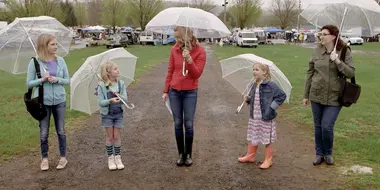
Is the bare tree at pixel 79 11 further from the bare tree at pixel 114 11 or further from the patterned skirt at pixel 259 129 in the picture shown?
the patterned skirt at pixel 259 129

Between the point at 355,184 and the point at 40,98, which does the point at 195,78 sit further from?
the point at 355,184

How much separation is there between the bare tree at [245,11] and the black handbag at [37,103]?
6488 cm

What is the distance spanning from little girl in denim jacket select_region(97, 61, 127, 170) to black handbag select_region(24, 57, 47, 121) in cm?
73

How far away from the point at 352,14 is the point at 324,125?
161cm

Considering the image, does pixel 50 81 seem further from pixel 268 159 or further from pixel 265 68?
pixel 268 159

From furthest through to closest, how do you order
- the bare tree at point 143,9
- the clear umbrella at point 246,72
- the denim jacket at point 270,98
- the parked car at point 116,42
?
1. the bare tree at point 143,9
2. the parked car at point 116,42
3. the clear umbrella at point 246,72
4. the denim jacket at point 270,98

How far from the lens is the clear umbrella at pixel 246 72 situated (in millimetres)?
5762

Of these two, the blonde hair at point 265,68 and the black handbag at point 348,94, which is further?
the blonde hair at point 265,68

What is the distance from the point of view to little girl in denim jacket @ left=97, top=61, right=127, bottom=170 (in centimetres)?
538

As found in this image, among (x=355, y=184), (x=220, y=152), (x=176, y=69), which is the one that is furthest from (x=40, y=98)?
(x=355, y=184)

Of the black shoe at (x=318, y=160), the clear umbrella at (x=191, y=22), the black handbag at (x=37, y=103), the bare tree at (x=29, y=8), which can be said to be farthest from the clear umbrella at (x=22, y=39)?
the bare tree at (x=29, y=8)

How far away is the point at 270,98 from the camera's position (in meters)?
5.43

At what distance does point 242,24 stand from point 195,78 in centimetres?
6591

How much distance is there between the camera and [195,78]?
530 cm
